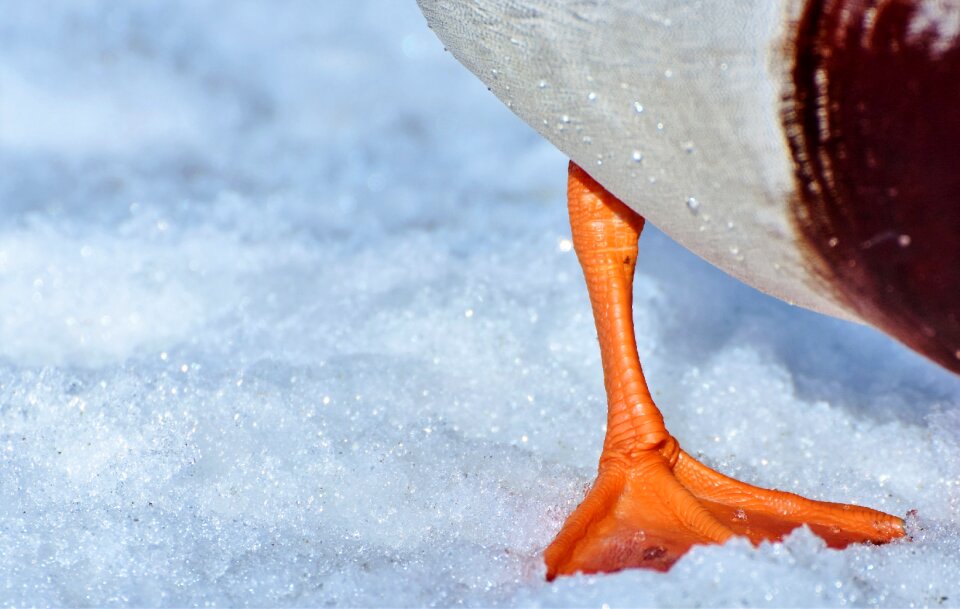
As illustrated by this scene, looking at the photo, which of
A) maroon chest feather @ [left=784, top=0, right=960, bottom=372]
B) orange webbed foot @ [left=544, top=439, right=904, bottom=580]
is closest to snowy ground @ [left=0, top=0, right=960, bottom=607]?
orange webbed foot @ [left=544, top=439, right=904, bottom=580]

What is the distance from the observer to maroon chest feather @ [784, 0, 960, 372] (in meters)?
1.02

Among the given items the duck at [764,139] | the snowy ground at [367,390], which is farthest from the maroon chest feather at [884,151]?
the snowy ground at [367,390]

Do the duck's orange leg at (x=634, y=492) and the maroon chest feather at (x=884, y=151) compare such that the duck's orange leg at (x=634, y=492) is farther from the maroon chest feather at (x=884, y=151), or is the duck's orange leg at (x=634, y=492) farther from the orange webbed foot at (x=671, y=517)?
the maroon chest feather at (x=884, y=151)

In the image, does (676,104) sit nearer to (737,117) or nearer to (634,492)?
(737,117)

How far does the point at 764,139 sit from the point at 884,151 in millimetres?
112

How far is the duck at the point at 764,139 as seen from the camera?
103 centimetres

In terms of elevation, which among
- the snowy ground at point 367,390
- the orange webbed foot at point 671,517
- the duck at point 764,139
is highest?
the duck at point 764,139

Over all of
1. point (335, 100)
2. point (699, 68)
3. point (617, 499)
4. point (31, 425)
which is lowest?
point (335, 100)

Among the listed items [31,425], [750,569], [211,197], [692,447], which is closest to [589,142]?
[750,569]

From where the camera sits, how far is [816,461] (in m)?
1.63

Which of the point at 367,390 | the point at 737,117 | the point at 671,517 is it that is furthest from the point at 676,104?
the point at 367,390

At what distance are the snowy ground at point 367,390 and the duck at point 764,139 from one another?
14 cm

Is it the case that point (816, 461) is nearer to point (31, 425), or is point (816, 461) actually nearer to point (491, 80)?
point (491, 80)

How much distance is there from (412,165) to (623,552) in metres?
2.20
